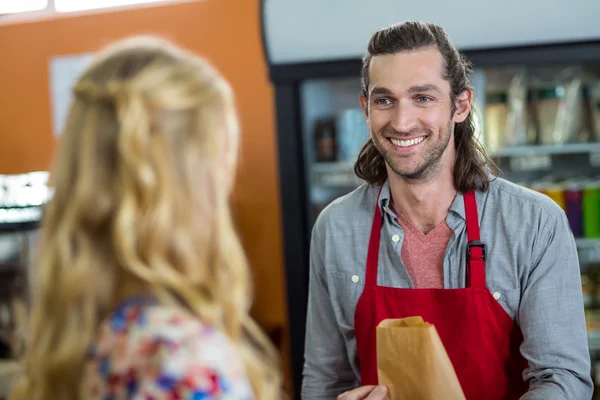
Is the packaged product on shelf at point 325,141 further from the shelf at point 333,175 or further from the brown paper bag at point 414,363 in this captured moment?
the brown paper bag at point 414,363

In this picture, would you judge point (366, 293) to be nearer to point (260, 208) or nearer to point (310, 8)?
point (310, 8)

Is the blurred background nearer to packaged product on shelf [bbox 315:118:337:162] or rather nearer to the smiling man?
packaged product on shelf [bbox 315:118:337:162]

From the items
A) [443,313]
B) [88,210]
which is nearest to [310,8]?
Result: [443,313]

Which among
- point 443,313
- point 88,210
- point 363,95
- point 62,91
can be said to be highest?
point 62,91

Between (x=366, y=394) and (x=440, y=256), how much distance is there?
36cm

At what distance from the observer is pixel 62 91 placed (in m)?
4.00

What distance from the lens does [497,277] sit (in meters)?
1.59

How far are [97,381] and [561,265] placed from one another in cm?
107

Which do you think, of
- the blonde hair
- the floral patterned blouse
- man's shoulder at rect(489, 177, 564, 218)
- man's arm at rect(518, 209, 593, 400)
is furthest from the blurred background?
the floral patterned blouse

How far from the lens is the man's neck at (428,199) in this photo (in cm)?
170

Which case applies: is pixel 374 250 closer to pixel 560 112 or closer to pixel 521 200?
pixel 521 200

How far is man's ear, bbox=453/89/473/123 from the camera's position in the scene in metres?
1.74

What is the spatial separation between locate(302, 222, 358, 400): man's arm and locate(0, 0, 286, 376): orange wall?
6.54ft

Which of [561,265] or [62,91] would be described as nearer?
[561,265]
